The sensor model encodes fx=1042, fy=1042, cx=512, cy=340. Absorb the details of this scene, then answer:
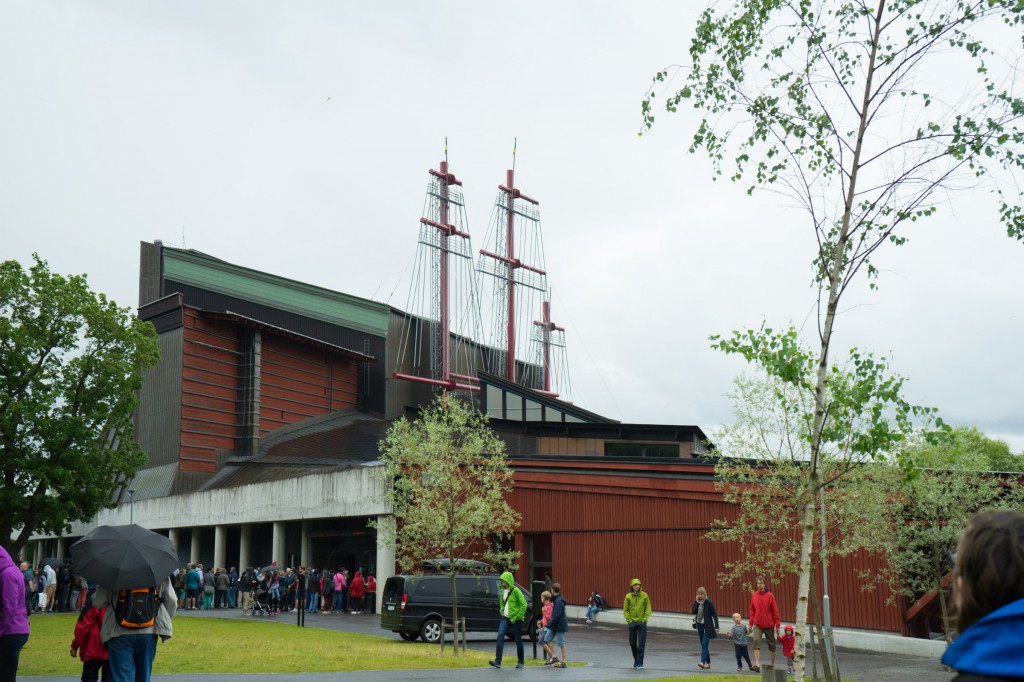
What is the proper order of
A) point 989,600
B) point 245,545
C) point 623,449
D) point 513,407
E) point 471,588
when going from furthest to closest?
1. point 513,407
2. point 623,449
3. point 245,545
4. point 471,588
5. point 989,600

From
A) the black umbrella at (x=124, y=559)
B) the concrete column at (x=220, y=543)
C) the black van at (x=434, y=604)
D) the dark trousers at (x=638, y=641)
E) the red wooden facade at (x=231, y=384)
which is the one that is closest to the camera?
the black umbrella at (x=124, y=559)

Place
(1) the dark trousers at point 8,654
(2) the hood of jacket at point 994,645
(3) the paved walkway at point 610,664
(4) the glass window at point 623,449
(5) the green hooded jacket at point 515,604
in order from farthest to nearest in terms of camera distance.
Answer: (4) the glass window at point 623,449 → (5) the green hooded jacket at point 515,604 → (3) the paved walkway at point 610,664 → (1) the dark trousers at point 8,654 → (2) the hood of jacket at point 994,645

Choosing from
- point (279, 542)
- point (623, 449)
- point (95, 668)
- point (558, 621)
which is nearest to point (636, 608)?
point (558, 621)

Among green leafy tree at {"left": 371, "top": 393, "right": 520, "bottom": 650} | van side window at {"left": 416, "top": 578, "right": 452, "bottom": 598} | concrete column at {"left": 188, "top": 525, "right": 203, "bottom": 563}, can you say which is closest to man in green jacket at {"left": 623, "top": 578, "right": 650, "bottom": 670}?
green leafy tree at {"left": 371, "top": 393, "right": 520, "bottom": 650}

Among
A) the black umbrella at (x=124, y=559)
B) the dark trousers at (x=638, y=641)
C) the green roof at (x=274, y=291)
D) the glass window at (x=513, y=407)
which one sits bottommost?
the dark trousers at (x=638, y=641)

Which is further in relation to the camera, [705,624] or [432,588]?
[432,588]

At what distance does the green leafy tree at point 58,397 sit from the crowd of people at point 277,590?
5.05m

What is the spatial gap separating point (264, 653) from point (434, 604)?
253 inches

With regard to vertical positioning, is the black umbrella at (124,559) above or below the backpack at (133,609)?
above

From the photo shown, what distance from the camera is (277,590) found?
123ft

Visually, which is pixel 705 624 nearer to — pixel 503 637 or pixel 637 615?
pixel 637 615

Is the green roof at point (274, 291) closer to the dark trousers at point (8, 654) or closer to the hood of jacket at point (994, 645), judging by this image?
the dark trousers at point (8, 654)

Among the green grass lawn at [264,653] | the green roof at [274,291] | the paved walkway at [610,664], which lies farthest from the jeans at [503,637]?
the green roof at [274,291]

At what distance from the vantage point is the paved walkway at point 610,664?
55.2 feet
